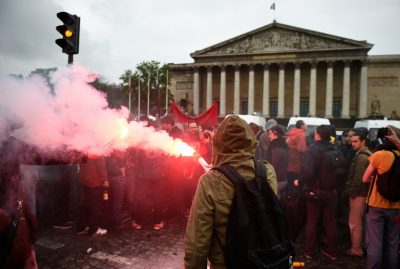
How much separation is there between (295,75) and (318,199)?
43.1 metres

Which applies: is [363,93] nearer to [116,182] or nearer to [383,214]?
[383,214]

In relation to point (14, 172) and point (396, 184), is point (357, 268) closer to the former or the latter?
point (396, 184)

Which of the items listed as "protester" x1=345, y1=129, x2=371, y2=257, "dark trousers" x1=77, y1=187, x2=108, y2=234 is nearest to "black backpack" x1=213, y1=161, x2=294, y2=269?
"protester" x1=345, y1=129, x2=371, y2=257

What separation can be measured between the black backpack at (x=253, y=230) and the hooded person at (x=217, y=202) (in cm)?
8

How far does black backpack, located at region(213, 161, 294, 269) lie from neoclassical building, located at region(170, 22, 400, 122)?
44714 millimetres

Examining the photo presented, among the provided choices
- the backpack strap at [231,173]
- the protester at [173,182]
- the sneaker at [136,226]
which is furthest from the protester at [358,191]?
the sneaker at [136,226]

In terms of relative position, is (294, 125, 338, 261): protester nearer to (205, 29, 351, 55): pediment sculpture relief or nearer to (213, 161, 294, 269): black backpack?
(213, 161, 294, 269): black backpack

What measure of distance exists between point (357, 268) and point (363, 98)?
44.5 m

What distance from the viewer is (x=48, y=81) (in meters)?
3.52

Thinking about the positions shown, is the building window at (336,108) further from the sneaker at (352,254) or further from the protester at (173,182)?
the sneaker at (352,254)

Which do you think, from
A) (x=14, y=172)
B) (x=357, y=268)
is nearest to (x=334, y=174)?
(x=357, y=268)

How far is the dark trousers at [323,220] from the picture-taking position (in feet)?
15.9

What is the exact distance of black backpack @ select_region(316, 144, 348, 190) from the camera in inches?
188

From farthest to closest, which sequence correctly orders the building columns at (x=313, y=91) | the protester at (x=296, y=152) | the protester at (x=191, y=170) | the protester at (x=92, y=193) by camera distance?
1. the building columns at (x=313, y=91)
2. the protester at (x=191, y=170)
3. the protester at (x=296, y=152)
4. the protester at (x=92, y=193)
